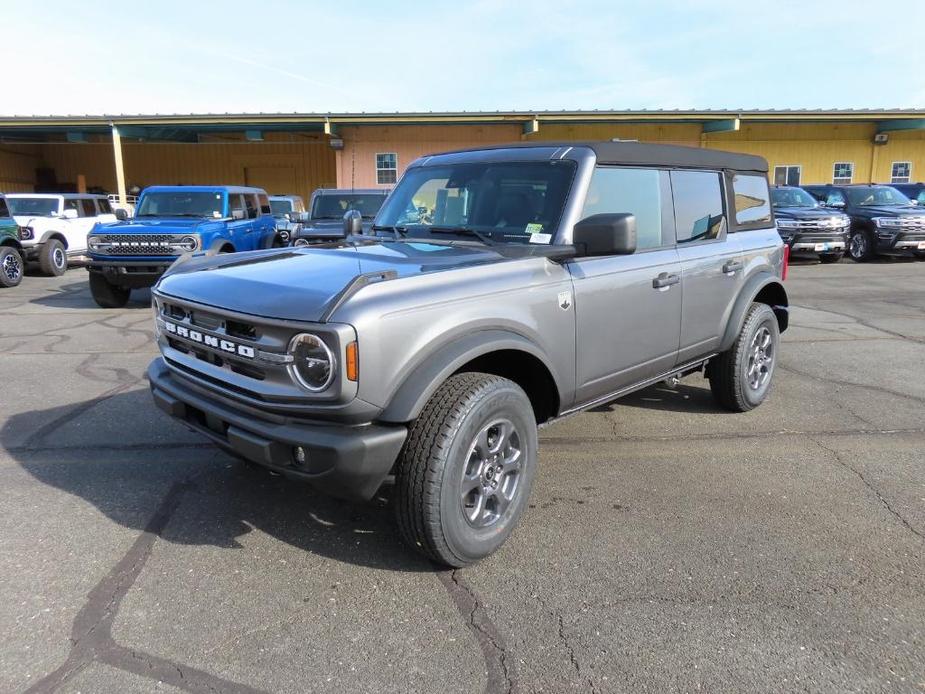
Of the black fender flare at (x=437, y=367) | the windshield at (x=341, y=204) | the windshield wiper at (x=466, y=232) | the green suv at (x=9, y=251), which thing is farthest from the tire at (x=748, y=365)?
the green suv at (x=9, y=251)

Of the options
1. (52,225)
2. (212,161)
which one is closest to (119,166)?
(52,225)

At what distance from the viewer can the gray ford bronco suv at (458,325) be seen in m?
2.64

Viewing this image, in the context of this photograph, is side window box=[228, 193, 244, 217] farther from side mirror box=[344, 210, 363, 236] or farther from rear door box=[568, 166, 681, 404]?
rear door box=[568, 166, 681, 404]

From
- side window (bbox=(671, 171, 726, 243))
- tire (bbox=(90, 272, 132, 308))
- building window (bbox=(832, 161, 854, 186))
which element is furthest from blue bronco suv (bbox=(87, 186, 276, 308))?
building window (bbox=(832, 161, 854, 186))

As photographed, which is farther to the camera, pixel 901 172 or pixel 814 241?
pixel 901 172

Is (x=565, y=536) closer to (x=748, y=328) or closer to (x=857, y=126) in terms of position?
(x=748, y=328)

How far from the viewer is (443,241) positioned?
3.84 m

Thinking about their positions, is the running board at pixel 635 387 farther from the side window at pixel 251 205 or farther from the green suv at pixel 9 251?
the green suv at pixel 9 251

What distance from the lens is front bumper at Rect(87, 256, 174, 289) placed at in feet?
31.9

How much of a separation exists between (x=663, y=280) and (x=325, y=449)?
237 centimetres

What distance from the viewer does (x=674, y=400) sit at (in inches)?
220

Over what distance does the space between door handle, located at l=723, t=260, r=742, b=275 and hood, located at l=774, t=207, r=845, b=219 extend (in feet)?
40.4

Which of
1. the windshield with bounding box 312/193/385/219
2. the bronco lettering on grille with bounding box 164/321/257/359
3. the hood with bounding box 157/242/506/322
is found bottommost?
the bronco lettering on grille with bounding box 164/321/257/359

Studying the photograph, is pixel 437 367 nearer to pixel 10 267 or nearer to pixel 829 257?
pixel 10 267
